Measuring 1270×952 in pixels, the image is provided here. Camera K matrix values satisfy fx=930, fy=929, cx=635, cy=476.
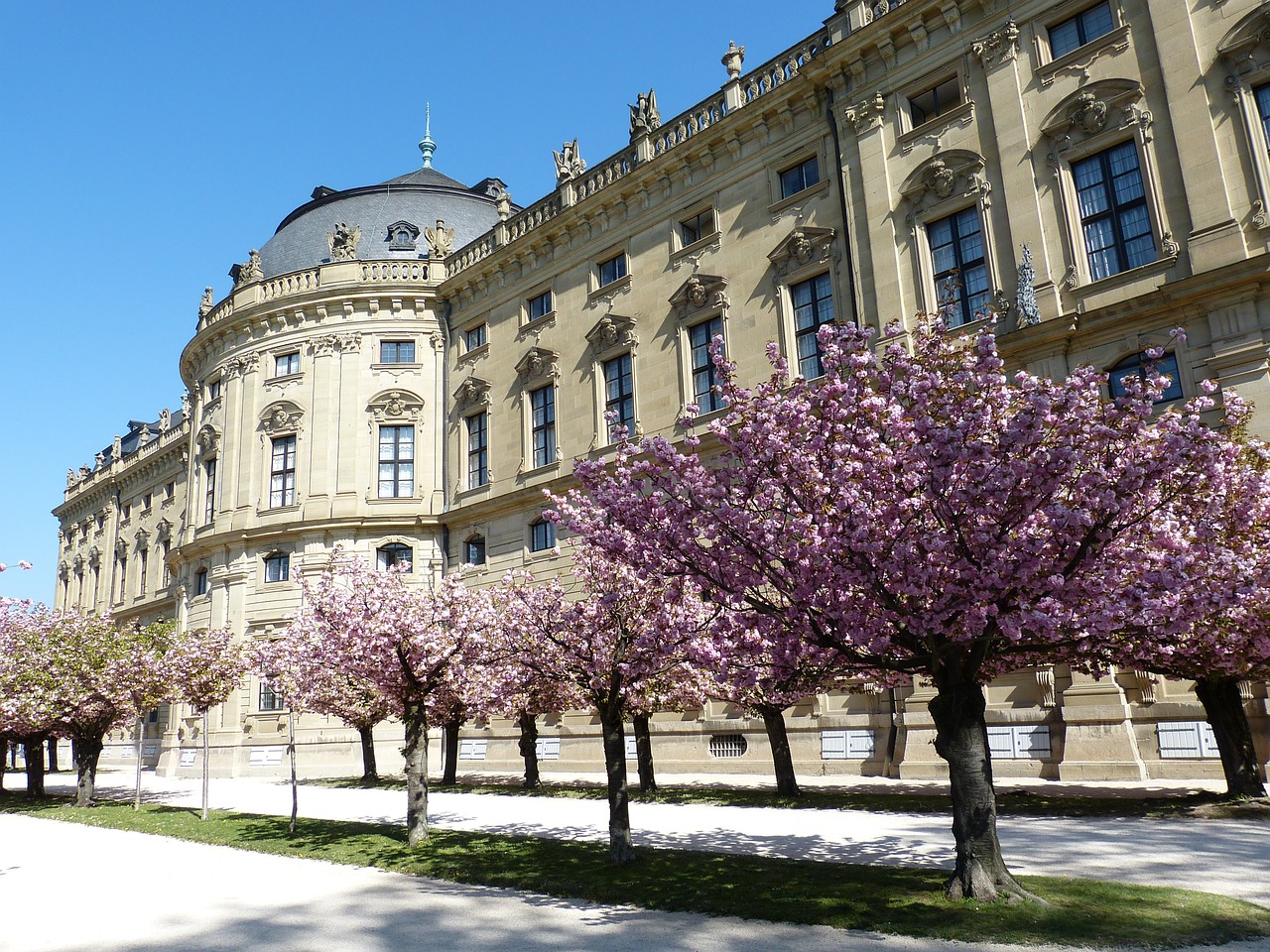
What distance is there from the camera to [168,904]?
460 inches

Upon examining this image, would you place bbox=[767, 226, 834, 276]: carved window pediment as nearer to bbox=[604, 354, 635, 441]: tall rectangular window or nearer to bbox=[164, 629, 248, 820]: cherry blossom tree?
bbox=[604, 354, 635, 441]: tall rectangular window

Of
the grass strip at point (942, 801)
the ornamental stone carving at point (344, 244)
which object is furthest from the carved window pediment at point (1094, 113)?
the ornamental stone carving at point (344, 244)

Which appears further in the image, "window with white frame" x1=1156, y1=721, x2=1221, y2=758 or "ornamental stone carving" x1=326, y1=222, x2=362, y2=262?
"ornamental stone carving" x1=326, y1=222, x2=362, y2=262

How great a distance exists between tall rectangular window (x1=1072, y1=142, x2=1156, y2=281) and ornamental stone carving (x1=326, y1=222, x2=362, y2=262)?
106 ft

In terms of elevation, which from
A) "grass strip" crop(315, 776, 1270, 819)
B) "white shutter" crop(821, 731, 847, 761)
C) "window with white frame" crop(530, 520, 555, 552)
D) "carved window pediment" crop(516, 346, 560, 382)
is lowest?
"grass strip" crop(315, 776, 1270, 819)

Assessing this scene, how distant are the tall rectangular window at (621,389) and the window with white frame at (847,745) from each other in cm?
1318

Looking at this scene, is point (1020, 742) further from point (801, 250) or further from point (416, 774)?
point (801, 250)

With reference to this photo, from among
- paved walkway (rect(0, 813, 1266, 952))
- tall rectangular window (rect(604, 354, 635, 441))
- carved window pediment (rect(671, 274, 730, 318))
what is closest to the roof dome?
tall rectangular window (rect(604, 354, 635, 441))

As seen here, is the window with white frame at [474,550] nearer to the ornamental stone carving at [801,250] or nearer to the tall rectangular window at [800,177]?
the ornamental stone carving at [801,250]

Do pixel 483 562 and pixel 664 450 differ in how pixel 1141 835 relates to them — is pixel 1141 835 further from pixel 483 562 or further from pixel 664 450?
pixel 483 562

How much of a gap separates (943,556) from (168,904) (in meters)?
10.3

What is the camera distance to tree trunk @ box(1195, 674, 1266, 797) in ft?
52.7

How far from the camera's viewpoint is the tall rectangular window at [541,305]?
38781 millimetres

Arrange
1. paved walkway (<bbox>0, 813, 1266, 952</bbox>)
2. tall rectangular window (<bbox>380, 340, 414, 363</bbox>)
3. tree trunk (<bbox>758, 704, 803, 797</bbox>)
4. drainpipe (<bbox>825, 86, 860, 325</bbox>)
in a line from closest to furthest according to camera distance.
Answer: paved walkway (<bbox>0, 813, 1266, 952</bbox>)
tree trunk (<bbox>758, 704, 803, 797</bbox>)
drainpipe (<bbox>825, 86, 860, 325</bbox>)
tall rectangular window (<bbox>380, 340, 414, 363</bbox>)
